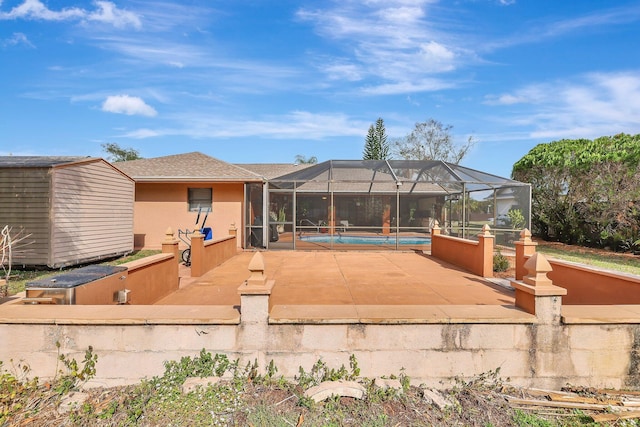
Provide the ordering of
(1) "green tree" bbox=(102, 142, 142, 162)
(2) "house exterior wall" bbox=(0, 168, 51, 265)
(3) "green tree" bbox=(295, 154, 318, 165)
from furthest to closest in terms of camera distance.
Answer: (3) "green tree" bbox=(295, 154, 318, 165), (1) "green tree" bbox=(102, 142, 142, 162), (2) "house exterior wall" bbox=(0, 168, 51, 265)

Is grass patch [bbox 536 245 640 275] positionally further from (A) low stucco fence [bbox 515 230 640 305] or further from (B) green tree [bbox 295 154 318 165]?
(B) green tree [bbox 295 154 318 165]

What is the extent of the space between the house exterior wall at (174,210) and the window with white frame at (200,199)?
0.49 ft

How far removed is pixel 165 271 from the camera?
573cm

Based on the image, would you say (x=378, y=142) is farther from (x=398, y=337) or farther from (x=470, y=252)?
(x=398, y=337)

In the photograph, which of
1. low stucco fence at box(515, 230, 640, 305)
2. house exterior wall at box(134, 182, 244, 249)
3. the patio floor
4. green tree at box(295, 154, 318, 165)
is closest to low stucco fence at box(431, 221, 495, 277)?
the patio floor

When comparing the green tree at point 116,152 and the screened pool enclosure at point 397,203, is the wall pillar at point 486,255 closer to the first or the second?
the screened pool enclosure at point 397,203

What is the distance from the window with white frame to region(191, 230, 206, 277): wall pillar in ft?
20.2

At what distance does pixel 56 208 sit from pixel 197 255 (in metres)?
4.25

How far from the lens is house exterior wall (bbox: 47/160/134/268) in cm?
838

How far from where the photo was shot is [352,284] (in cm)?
632

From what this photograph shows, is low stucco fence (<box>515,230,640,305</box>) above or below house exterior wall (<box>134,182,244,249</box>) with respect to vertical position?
below

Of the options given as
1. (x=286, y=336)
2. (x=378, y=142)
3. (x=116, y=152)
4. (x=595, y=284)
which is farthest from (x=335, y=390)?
(x=116, y=152)

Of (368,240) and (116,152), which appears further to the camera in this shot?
(116,152)

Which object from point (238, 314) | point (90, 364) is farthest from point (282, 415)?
point (90, 364)
